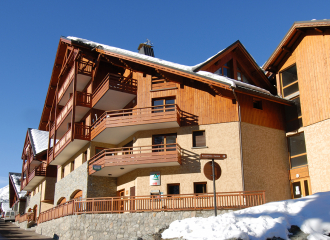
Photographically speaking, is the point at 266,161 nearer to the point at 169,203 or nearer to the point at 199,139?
the point at 199,139

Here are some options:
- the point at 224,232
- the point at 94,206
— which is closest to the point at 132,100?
the point at 94,206

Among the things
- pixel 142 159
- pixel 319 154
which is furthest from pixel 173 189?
pixel 319 154

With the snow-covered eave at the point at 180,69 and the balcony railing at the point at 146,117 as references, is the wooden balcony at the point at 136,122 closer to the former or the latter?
the balcony railing at the point at 146,117

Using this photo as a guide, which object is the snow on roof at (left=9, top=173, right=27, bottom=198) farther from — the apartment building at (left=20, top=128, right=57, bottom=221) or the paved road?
the paved road

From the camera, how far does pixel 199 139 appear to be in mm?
22938

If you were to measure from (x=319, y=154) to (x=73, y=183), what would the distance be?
1885 cm

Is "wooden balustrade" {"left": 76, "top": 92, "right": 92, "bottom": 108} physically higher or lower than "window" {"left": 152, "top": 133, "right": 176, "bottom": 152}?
higher

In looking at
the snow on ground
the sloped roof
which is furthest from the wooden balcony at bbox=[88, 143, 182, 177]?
the sloped roof

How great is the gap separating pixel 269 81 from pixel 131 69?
1077 cm

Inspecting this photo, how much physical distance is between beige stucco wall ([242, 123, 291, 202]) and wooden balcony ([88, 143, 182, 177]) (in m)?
4.37

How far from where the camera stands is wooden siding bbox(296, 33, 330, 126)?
2016cm

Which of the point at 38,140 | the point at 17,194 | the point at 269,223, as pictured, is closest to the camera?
the point at 269,223

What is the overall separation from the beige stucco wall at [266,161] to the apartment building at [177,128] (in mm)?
63

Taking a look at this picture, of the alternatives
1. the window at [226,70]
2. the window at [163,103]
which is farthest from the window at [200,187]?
the window at [226,70]
